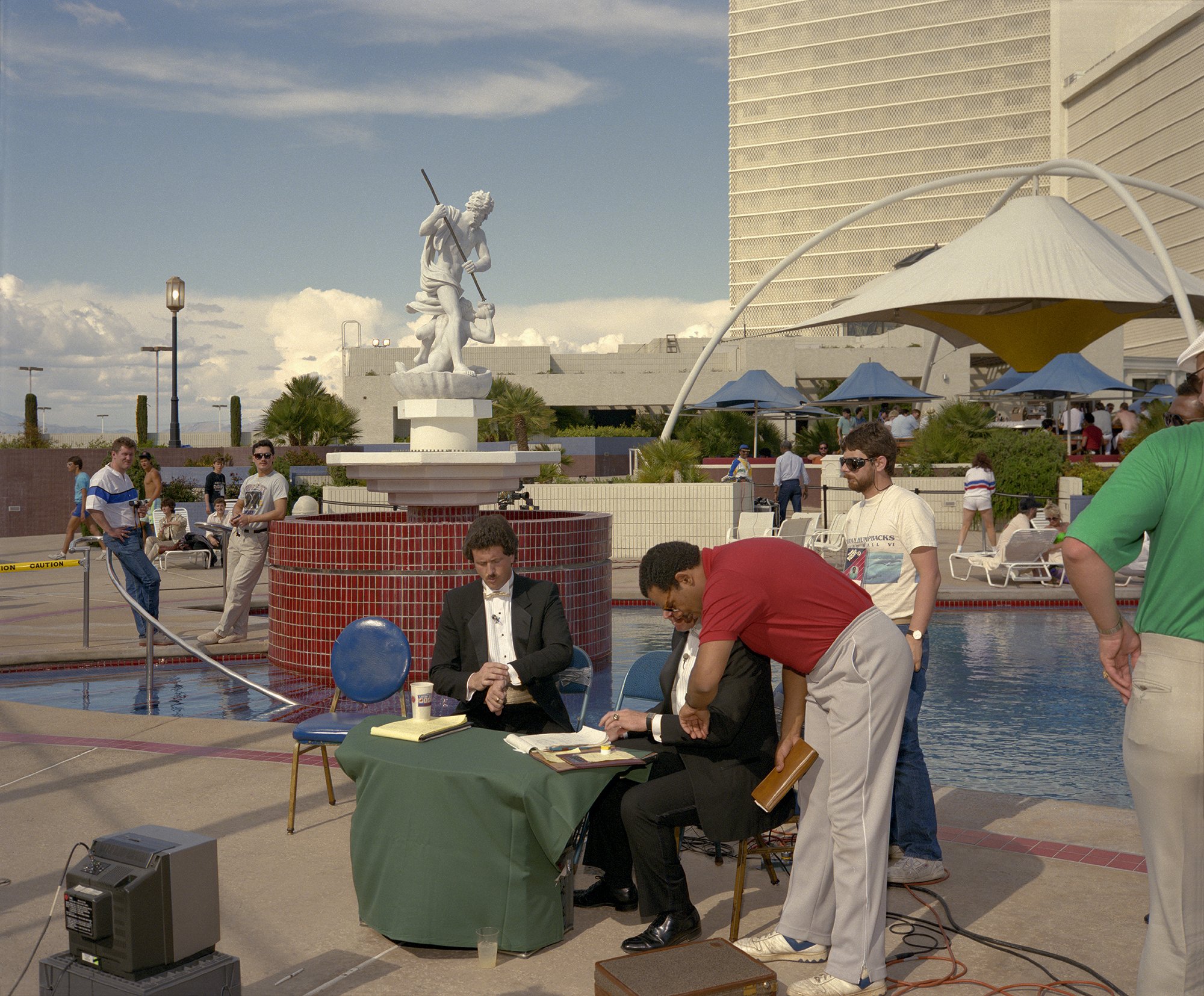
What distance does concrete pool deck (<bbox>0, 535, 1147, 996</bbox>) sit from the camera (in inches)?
160

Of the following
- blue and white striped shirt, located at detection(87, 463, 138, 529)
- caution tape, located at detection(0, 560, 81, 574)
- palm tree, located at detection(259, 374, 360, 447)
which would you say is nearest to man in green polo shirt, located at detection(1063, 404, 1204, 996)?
blue and white striped shirt, located at detection(87, 463, 138, 529)

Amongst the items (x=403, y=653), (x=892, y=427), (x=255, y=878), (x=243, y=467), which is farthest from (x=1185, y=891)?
(x=243, y=467)

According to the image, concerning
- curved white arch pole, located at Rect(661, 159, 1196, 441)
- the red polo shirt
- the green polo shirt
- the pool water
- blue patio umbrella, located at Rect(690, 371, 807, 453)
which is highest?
curved white arch pole, located at Rect(661, 159, 1196, 441)

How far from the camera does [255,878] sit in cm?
492

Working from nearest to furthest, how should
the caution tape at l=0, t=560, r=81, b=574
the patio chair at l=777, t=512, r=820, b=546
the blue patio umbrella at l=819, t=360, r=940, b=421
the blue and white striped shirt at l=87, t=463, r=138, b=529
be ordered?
the blue and white striped shirt at l=87, t=463, r=138, b=529 → the caution tape at l=0, t=560, r=81, b=574 → the patio chair at l=777, t=512, r=820, b=546 → the blue patio umbrella at l=819, t=360, r=940, b=421

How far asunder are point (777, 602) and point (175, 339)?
2682 centimetres

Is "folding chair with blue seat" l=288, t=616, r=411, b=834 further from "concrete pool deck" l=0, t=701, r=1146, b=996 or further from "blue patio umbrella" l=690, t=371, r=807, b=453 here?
"blue patio umbrella" l=690, t=371, r=807, b=453

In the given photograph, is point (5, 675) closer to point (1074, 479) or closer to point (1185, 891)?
point (1185, 891)

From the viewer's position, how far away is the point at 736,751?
4.27 m

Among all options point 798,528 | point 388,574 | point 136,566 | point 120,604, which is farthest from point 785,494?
point 136,566

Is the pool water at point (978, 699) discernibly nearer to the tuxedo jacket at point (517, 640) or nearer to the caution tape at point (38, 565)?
the caution tape at point (38, 565)

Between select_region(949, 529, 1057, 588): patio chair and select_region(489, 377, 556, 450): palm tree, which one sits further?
select_region(489, 377, 556, 450): palm tree

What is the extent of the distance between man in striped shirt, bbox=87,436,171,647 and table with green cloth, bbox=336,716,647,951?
22.5ft

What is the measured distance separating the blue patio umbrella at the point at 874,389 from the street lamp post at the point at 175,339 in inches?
607
